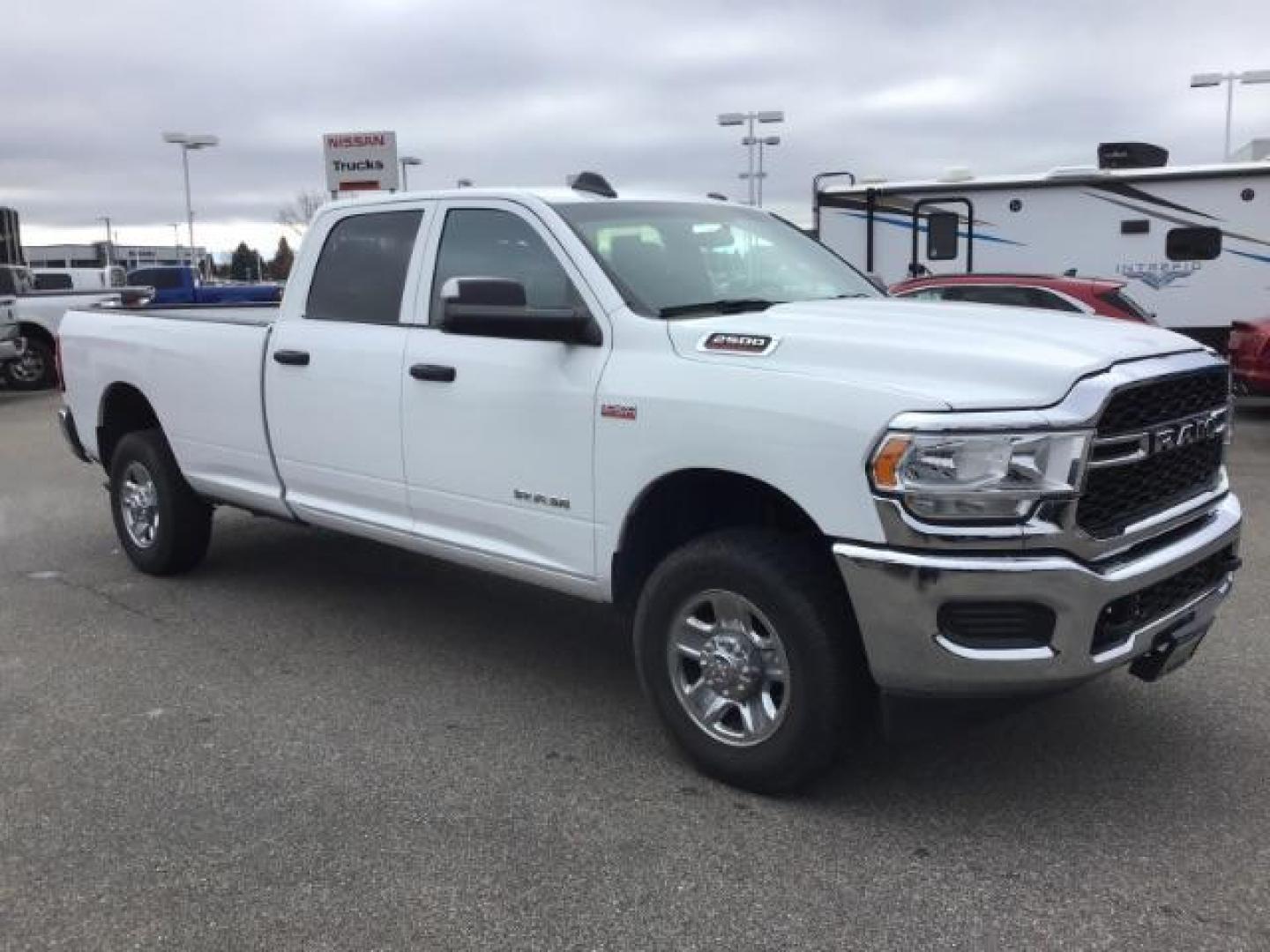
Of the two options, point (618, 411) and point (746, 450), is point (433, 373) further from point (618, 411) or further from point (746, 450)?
point (746, 450)

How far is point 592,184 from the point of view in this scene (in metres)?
4.84

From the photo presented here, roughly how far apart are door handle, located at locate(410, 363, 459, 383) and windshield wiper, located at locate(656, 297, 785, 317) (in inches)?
35.3

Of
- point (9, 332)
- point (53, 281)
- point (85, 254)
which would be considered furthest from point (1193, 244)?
point (85, 254)

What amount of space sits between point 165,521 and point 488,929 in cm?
400

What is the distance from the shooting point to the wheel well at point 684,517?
12.8 ft

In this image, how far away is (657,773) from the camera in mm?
4004

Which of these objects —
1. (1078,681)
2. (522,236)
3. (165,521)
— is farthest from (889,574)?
(165,521)

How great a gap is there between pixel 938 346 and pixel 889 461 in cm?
47

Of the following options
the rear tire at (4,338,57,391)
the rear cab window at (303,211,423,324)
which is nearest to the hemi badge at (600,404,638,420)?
the rear cab window at (303,211,423,324)

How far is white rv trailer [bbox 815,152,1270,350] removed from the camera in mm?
13820

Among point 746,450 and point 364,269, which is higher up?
point 364,269

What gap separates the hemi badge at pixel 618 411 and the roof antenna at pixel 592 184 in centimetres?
117

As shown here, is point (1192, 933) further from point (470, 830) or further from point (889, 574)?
point (470, 830)

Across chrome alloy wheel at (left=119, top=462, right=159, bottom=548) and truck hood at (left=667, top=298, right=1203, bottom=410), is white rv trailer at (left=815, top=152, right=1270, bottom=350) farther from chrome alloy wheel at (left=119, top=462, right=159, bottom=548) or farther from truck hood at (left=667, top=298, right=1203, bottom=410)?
truck hood at (left=667, top=298, right=1203, bottom=410)
